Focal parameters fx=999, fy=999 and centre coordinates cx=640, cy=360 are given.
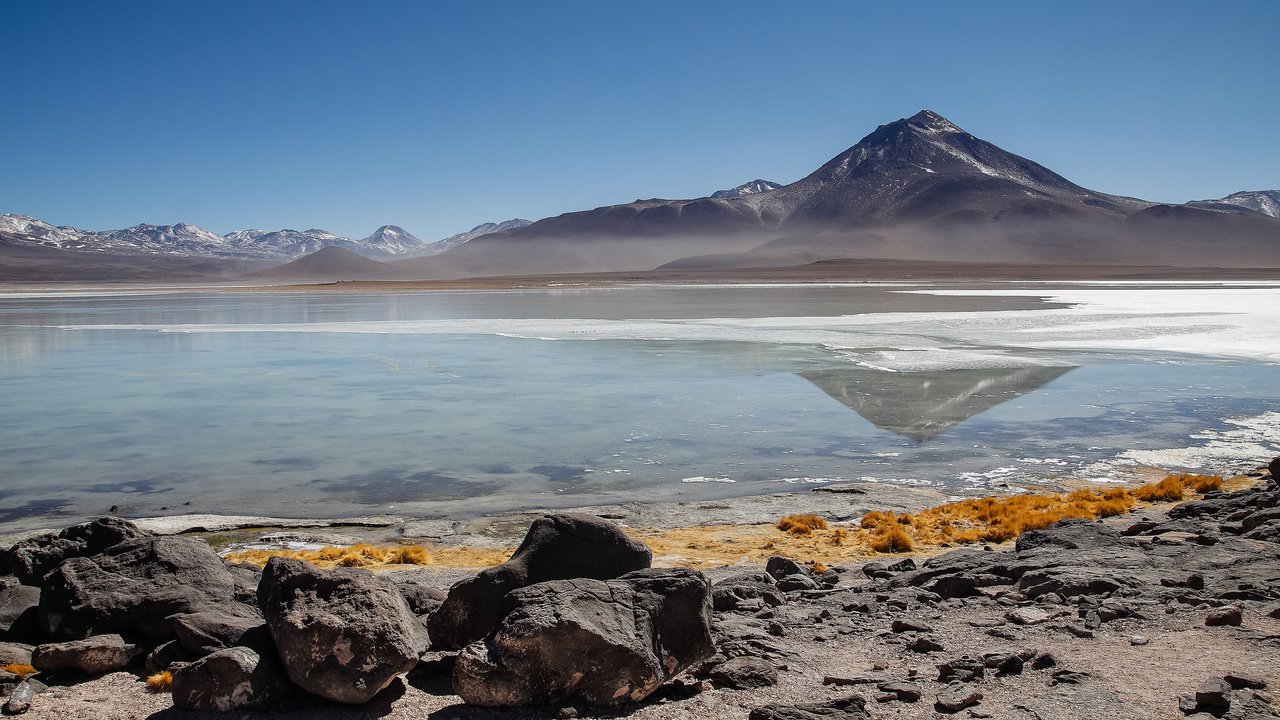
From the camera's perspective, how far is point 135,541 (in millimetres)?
5086

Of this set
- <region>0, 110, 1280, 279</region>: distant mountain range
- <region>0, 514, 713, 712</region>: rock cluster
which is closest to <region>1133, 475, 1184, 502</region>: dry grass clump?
<region>0, 514, 713, 712</region>: rock cluster

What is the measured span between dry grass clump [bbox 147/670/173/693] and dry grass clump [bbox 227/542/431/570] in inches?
87.4

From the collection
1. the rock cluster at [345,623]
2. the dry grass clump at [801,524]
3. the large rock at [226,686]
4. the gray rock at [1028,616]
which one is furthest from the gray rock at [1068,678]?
the dry grass clump at [801,524]

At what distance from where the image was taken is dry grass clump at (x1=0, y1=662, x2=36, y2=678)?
427 cm

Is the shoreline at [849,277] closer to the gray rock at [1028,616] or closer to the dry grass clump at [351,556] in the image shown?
the dry grass clump at [351,556]

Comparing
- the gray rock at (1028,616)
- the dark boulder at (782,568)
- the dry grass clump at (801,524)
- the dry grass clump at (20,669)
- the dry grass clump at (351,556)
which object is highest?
the gray rock at (1028,616)

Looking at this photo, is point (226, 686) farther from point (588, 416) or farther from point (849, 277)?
point (849, 277)

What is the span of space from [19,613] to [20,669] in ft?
1.97

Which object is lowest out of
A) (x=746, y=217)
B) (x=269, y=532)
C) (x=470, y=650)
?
(x=269, y=532)

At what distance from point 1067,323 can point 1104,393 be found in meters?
14.5

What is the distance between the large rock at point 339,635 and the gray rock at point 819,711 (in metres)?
1.43

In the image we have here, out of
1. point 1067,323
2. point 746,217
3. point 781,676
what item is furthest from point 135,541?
point 746,217

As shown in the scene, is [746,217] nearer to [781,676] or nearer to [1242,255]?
[1242,255]

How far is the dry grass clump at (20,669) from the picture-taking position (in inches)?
168
